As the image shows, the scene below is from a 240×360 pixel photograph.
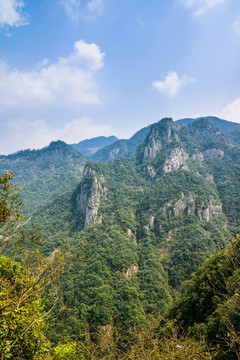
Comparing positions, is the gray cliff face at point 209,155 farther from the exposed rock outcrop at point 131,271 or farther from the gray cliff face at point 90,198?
the exposed rock outcrop at point 131,271

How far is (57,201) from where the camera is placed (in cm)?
13025

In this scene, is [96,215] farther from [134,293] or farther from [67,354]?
[67,354]

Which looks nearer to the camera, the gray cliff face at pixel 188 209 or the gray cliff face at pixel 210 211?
the gray cliff face at pixel 188 209

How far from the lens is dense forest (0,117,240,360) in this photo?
7238 millimetres

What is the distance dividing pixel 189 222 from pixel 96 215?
50.0m

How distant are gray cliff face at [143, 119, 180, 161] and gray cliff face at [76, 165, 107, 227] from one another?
73648 millimetres

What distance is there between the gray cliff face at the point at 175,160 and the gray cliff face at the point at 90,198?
186 feet

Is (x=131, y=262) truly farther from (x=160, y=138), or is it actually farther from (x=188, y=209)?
(x=160, y=138)

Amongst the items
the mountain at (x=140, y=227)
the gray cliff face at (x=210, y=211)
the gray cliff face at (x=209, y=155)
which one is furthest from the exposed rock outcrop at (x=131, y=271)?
the gray cliff face at (x=209, y=155)

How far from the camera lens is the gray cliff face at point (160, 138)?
17412 centimetres

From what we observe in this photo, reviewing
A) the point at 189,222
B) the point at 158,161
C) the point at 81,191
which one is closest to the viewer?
the point at 189,222

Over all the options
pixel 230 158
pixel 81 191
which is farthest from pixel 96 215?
pixel 230 158

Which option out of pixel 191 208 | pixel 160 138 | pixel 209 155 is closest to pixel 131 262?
pixel 191 208

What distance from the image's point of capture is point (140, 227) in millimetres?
100500
